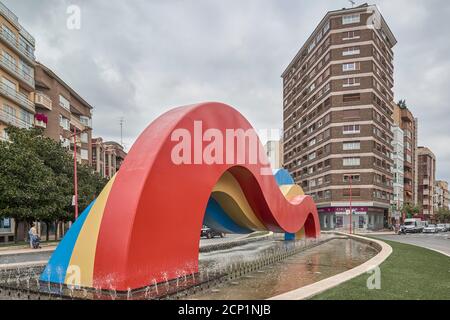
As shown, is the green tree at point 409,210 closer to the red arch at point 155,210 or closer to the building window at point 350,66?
the building window at point 350,66

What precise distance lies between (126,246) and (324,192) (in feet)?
200

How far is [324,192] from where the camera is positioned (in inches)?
2603

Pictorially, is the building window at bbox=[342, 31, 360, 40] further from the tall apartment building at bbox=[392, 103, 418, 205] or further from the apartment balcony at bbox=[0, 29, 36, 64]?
the apartment balcony at bbox=[0, 29, 36, 64]

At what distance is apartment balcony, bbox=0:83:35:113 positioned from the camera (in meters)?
36.8

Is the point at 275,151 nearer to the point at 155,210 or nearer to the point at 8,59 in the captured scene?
the point at 8,59

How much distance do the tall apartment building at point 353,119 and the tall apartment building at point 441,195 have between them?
7855 cm

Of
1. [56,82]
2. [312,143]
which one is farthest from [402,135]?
[56,82]

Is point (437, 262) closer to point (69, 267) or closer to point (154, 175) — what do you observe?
point (154, 175)

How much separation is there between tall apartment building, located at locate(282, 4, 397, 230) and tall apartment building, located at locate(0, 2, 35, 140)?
4272 centimetres

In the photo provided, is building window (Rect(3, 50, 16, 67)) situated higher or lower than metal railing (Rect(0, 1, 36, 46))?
lower

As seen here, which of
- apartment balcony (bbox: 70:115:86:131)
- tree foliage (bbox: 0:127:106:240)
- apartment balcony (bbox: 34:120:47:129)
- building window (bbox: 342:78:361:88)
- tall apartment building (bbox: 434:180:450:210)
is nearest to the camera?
tree foliage (bbox: 0:127:106:240)

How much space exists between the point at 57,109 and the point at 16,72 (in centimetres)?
1027

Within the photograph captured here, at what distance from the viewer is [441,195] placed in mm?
146625

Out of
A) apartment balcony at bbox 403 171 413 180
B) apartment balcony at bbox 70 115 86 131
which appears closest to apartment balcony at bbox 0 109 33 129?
apartment balcony at bbox 70 115 86 131
